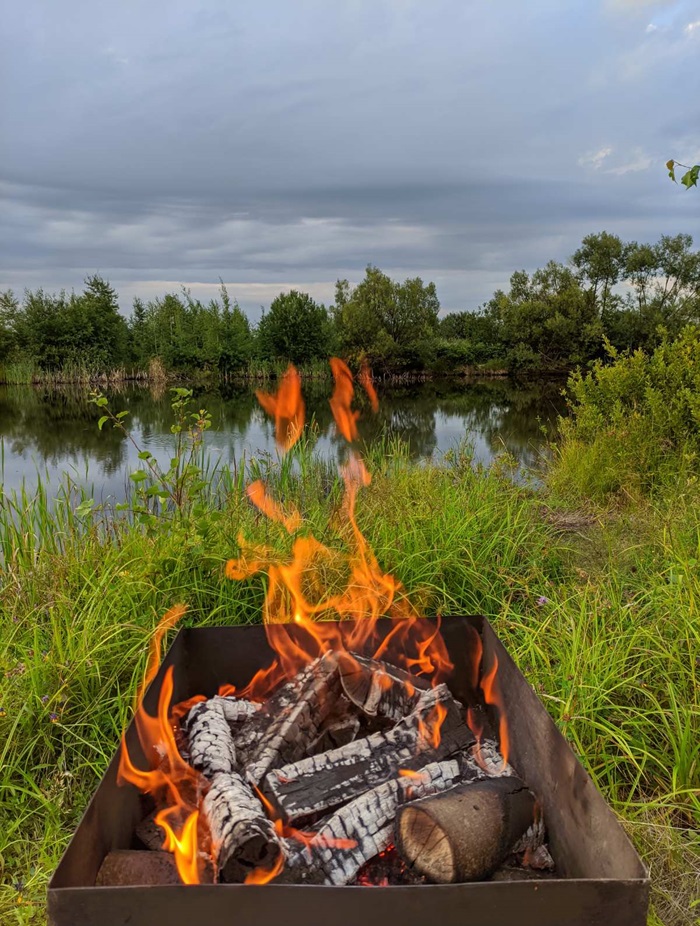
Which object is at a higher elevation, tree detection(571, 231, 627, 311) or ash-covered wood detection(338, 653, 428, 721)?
tree detection(571, 231, 627, 311)

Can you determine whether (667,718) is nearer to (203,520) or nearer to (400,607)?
(400,607)

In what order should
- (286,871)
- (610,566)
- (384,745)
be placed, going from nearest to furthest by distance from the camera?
(286,871), (384,745), (610,566)

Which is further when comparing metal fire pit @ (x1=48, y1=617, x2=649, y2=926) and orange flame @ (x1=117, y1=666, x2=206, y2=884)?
orange flame @ (x1=117, y1=666, x2=206, y2=884)

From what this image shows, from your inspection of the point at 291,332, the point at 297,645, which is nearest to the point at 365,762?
the point at 297,645

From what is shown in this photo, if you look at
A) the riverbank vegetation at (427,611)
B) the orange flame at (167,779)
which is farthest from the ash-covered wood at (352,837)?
the riverbank vegetation at (427,611)

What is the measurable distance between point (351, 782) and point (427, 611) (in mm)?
1631

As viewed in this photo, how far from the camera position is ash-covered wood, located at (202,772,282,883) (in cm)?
151

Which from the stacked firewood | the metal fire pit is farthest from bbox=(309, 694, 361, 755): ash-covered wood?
the metal fire pit

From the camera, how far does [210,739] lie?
6.53 feet

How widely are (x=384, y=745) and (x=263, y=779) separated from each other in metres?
0.37

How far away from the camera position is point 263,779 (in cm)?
183

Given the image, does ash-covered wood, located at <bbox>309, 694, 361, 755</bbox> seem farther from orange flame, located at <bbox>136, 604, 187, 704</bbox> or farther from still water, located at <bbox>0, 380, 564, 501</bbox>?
still water, located at <bbox>0, 380, 564, 501</bbox>

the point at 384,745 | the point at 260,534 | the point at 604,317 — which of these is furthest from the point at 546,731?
the point at 604,317

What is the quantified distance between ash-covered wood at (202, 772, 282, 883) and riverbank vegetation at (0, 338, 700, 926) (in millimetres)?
785
